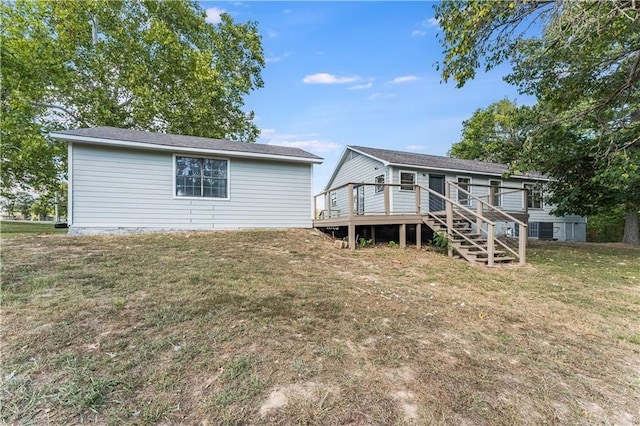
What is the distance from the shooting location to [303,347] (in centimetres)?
257

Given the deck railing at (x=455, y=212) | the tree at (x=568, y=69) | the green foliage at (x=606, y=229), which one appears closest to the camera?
the tree at (x=568, y=69)

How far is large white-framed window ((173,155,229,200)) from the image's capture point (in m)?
9.04

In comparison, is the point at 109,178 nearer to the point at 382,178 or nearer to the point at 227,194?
the point at 227,194

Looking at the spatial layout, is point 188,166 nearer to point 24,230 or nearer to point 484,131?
point 24,230

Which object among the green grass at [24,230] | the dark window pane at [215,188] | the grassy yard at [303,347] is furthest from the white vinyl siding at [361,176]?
the green grass at [24,230]

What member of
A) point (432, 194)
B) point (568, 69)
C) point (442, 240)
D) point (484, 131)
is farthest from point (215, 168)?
point (484, 131)

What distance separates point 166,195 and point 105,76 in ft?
39.6

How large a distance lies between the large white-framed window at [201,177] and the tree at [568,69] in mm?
6920

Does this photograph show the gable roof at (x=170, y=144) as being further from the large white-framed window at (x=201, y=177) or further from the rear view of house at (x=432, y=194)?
the rear view of house at (x=432, y=194)

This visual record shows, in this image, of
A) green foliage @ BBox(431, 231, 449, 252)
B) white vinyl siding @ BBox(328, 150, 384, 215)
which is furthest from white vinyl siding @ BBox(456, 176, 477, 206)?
green foliage @ BBox(431, 231, 449, 252)

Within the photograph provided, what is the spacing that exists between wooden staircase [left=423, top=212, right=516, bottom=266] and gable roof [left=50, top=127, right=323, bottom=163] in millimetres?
4418

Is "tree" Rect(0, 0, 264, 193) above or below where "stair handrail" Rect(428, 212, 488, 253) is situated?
above

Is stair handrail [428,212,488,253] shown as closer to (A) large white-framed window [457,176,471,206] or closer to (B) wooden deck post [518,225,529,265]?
(B) wooden deck post [518,225,529,265]

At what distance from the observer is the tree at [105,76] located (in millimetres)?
13133
